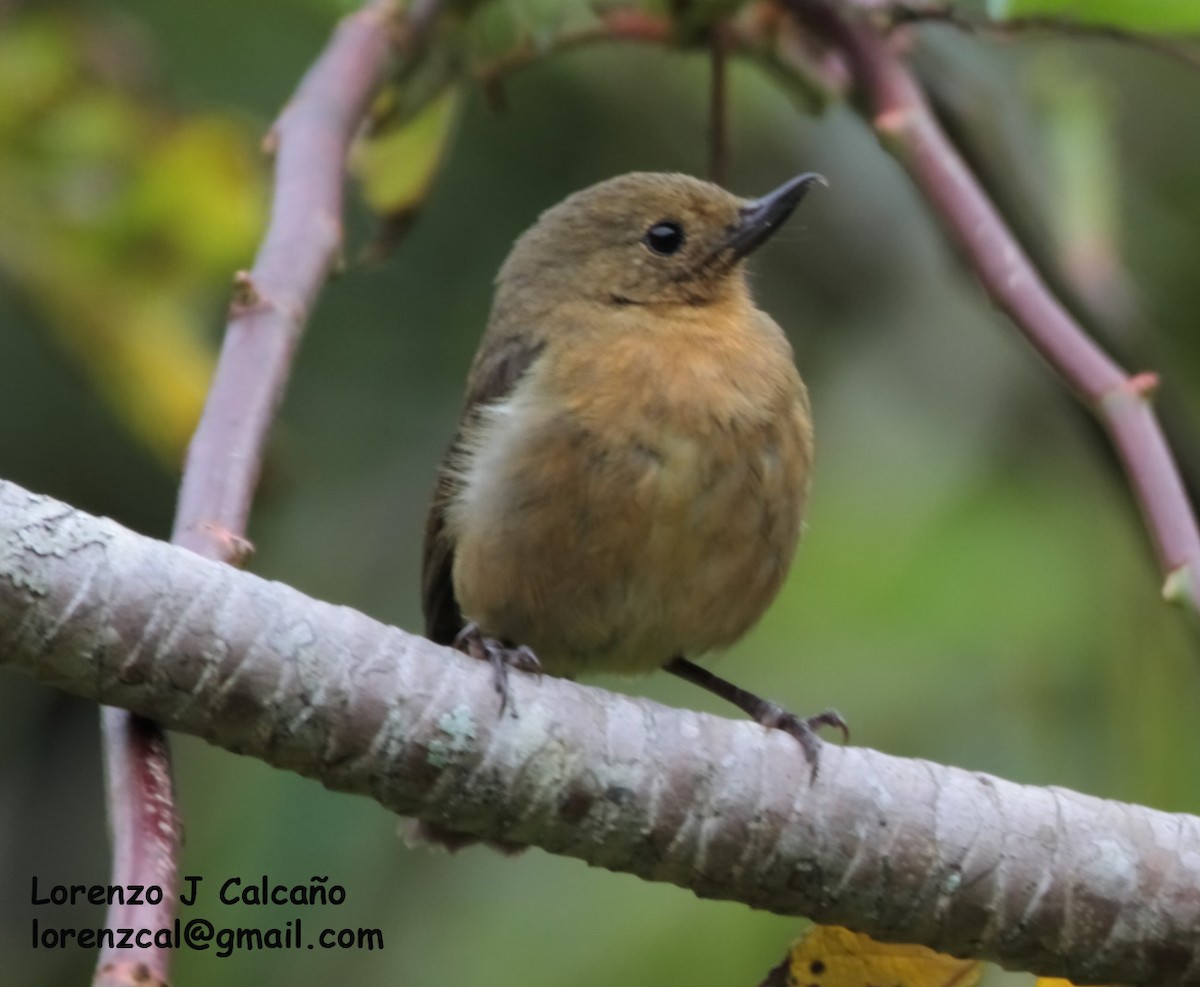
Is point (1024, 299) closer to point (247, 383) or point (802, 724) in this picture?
point (802, 724)

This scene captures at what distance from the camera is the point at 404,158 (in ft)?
12.6

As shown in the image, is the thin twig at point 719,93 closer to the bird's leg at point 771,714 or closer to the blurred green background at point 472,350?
the blurred green background at point 472,350

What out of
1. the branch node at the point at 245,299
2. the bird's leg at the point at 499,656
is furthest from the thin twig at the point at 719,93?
the branch node at the point at 245,299

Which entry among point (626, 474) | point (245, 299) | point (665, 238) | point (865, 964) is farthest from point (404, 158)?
point (865, 964)

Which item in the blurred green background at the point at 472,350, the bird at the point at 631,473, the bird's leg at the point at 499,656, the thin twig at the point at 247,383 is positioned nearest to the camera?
the thin twig at the point at 247,383

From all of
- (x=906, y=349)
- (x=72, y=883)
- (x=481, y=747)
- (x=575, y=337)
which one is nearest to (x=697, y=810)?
(x=481, y=747)

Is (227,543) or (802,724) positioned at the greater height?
(227,543)

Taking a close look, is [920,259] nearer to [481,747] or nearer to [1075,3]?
[1075,3]

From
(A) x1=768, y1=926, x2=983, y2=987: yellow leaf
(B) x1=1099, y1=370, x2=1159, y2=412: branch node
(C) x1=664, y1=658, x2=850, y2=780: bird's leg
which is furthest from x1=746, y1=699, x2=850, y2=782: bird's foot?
(B) x1=1099, y1=370, x2=1159, y2=412: branch node

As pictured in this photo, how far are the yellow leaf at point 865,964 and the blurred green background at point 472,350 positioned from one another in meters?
1.54

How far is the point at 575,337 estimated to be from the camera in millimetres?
3635

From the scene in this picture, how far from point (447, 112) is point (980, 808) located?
2054mm

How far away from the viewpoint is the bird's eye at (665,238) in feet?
12.8

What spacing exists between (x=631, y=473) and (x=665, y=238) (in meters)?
0.83
